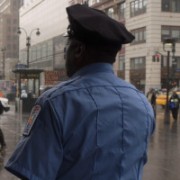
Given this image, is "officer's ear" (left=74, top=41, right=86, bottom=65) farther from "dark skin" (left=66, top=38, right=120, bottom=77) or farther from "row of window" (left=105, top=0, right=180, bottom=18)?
"row of window" (left=105, top=0, right=180, bottom=18)

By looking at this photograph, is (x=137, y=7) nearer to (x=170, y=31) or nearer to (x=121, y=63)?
(x=170, y=31)

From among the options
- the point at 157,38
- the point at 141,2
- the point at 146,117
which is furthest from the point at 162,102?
the point at 146,117

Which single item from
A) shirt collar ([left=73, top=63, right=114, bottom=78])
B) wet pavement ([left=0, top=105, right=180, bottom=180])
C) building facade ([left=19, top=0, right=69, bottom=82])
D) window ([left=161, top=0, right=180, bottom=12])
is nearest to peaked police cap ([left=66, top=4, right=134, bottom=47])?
shirt collar ([left=73, top=63, right=114, bottom=78])

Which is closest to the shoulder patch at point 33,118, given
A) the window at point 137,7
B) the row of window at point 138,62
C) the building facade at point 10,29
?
the row of window at point 138,62

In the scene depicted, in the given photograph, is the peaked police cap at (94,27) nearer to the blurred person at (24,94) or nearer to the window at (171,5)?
the blurred person at (24,94)


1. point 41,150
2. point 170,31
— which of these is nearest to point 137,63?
point 170,31

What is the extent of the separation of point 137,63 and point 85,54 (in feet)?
203

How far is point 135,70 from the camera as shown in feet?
210

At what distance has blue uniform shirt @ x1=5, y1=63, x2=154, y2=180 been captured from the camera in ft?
6.37

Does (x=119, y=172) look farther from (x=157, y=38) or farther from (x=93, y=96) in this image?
(x=157, y=38)

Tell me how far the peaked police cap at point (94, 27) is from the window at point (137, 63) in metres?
60.0

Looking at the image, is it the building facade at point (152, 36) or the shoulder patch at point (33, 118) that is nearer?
the shoulder patch at point (33, 118)

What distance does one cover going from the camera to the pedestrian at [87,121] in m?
1.95

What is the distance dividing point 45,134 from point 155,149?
11.2 metres
